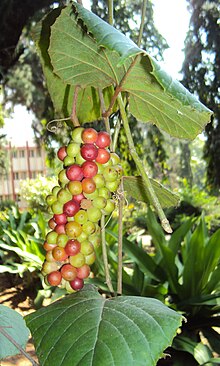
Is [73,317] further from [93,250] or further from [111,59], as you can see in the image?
[111,59]

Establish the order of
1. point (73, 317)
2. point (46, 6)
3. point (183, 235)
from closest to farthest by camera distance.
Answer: point (73, 317) < point (183, 235) < point (46, 6)

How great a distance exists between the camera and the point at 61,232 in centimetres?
34

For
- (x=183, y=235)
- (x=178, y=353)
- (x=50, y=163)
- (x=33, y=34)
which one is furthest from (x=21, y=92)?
(x=33, y=34)

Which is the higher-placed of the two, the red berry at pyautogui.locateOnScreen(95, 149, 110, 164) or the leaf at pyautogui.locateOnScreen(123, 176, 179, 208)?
the red berry at pyautogui.locateOnScreen(95, 149, 110, 164)

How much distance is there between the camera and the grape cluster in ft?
1.09

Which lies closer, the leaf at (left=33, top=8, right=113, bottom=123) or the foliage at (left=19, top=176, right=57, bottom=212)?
the leaf at (left=33, top=8, right=113, bottom=123)

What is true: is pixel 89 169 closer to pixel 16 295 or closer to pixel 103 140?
pixel 103 140

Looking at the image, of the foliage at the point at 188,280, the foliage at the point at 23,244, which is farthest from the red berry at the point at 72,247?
the foliage at the point at 23,244

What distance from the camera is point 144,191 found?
44 centimetres

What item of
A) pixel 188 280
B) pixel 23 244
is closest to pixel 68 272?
pixel 188 280

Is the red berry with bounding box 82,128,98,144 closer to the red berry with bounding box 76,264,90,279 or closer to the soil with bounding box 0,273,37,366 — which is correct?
the red berry with bounding box 76,264,90,279

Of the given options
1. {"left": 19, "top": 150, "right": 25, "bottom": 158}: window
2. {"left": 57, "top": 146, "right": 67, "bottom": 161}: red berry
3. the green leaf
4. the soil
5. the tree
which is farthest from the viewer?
{"left": 19, "top": 150, "right": 25, "bottom": 158}: window

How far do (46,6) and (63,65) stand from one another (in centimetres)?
344

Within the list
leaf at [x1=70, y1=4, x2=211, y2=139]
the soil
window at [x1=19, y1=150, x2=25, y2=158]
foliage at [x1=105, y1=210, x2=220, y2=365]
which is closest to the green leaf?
leaf at [x1=70, y1=4, x2=211, y2=139]
